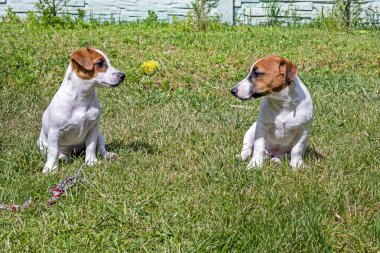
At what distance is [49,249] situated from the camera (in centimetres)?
392

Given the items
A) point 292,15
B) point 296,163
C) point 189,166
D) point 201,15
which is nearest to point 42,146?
point 189,166

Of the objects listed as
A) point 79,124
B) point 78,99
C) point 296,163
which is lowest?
point 296,163

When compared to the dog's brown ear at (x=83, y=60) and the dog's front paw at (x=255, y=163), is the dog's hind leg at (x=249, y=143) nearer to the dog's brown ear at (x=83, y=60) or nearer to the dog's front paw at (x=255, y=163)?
the dog's front paw at (x=255, y=163)

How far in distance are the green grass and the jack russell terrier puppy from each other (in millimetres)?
204

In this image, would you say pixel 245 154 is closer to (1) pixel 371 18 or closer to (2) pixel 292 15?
(2) pixel 292 15

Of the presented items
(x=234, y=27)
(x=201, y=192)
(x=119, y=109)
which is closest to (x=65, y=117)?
(x=201, y=192)

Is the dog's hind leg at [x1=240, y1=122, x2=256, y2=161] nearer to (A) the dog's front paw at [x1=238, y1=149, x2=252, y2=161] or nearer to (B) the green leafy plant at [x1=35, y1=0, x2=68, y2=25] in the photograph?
(A) the dog's front paw at [x1=238, y1=149, x2=252, y2=161]

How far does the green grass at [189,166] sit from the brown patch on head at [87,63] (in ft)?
2.35

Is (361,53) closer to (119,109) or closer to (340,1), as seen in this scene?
(340,1)

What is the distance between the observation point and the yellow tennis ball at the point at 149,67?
29.7ft

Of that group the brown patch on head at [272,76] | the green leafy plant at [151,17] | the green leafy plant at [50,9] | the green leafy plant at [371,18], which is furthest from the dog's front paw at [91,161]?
the green leafy plant at [371,18]

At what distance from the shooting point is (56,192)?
4.70 meters

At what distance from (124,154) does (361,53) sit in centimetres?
601

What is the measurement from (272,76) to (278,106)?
0.85 ft
